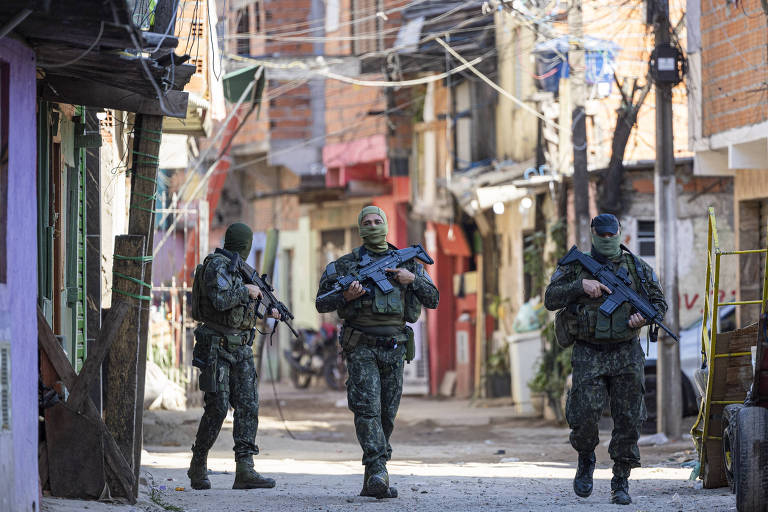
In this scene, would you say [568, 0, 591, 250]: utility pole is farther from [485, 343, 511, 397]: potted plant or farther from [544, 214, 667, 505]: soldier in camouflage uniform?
[544, 214, 667, 505]: soldier in camouflage uniform

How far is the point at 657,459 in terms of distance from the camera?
40.8ft

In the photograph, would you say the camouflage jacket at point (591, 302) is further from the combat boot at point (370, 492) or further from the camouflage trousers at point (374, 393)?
the combat boot at point (370, 492)

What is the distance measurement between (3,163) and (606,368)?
4.05 m

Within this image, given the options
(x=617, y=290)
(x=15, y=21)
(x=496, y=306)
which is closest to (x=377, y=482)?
(x=617, y=290)

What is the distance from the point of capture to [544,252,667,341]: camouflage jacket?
8.41m

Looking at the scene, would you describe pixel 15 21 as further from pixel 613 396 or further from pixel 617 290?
pixel 613 396

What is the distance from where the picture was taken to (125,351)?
796 centimetres

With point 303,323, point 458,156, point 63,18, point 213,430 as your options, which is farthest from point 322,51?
point 63,18

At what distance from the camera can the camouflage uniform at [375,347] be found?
877cm

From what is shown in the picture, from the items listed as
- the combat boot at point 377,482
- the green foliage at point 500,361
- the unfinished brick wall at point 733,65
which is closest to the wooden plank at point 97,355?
the combat boot at point 377,482

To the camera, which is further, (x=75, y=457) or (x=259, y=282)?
(x=259, y=282)

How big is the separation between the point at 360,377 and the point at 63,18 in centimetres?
343

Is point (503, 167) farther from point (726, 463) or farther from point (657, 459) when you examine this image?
point (726, 463)

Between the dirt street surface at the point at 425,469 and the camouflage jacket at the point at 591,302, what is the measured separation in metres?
1.10
